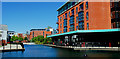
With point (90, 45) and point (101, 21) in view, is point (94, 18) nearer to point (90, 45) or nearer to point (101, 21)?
point (101, 21)

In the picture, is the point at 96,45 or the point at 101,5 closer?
the point at 96,45

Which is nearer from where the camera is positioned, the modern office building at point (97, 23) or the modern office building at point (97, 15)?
the modern office building at point (97, 23)

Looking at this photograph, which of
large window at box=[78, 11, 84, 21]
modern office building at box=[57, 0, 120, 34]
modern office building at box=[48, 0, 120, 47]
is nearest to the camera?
modern office building at box=[48, 0, 120, 47]

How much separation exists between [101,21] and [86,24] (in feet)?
18.7

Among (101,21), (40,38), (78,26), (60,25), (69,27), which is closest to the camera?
(101,21)

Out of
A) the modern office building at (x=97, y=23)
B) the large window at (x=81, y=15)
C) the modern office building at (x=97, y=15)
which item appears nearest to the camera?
the modern office building at (x=97, y=23)

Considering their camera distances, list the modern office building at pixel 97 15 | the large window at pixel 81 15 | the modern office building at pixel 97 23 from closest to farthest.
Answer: the modern office building at pixel 97 23 → the modern office building at pixel 97 15 → the large window at pixel 81 15

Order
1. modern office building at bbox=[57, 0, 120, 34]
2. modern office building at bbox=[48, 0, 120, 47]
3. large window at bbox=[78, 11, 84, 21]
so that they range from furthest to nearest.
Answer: large window at bbox=[78, 11, 84, 21], modern office building at bbox=[57, 0, 120, 34], modern office building at bbox=[48, 0, 120, 47]

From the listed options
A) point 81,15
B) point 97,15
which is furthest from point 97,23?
point 81,15

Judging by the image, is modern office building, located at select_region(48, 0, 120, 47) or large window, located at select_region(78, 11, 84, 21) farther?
large window, located at select_region(78, 11, 84, 21)

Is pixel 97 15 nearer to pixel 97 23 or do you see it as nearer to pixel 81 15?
pixel 97 23

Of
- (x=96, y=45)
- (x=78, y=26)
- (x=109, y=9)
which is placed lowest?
(x=96, y=45)

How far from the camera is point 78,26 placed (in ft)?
225

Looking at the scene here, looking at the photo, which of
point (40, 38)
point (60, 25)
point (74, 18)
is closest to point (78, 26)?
point (74, 18)
